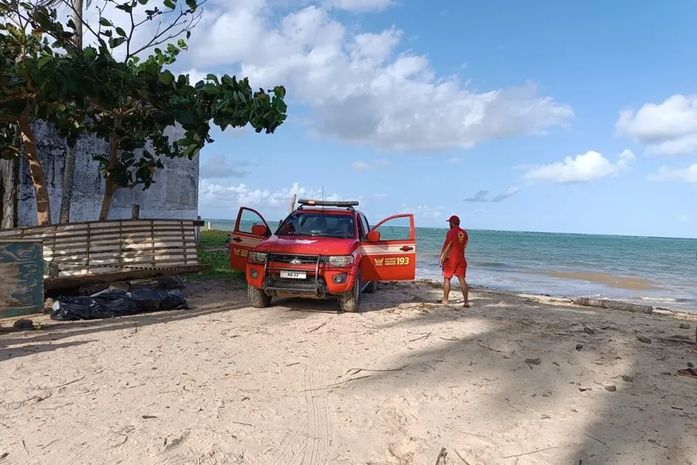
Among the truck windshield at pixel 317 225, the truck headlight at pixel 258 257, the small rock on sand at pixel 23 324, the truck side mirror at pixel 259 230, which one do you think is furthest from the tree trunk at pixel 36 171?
the truck windshield at pixel 317 225

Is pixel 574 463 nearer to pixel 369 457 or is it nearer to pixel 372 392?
pixel 369 457

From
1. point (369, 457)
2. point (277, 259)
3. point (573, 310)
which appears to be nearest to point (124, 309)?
point (277, 259)

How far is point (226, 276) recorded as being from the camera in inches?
485

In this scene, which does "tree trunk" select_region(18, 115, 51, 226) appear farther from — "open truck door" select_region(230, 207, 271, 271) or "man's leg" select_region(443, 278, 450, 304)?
"man's leg" select_region(443, 278, 450, 304)

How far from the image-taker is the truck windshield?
355 inches

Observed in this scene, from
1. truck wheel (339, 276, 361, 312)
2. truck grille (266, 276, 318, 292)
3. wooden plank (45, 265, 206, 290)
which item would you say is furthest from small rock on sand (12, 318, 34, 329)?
truck wheel (339, 276, 361, 312)

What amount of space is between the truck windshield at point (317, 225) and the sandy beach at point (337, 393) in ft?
6.21

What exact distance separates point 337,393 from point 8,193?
991 cm

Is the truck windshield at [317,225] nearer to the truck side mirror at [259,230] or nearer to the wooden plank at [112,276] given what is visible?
the truck side mirror at [259,230]

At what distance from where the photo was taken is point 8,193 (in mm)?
10727

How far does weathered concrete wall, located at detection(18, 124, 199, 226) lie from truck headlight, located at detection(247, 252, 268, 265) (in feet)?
20.2

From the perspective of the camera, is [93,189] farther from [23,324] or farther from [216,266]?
[23,324]

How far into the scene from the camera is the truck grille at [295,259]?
7971 mm

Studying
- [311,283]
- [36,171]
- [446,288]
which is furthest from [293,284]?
[36,171]
